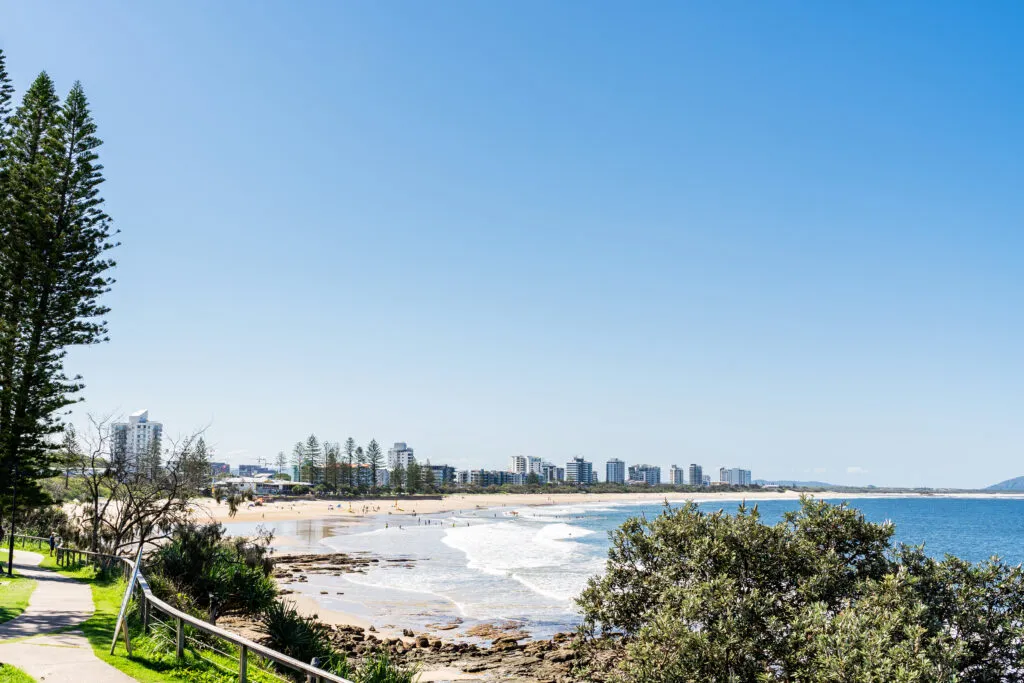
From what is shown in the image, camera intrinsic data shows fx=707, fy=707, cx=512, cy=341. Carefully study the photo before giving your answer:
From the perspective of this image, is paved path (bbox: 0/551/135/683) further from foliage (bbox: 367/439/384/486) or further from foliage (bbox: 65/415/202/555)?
foliage (bbox: 367/439/384/486)

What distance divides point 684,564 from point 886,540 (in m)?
2.47

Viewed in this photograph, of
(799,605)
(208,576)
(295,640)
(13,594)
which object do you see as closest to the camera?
(799,605)

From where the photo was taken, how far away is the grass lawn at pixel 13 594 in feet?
36.5

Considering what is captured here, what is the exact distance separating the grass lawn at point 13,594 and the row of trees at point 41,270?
643 cm

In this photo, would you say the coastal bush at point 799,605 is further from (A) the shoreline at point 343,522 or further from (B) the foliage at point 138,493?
(B) the foliage at point 138,493

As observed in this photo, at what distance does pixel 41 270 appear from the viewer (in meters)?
21.3

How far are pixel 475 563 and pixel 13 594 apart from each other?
26.3 meters

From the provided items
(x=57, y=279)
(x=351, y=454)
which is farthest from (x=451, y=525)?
(x=351, y=454)

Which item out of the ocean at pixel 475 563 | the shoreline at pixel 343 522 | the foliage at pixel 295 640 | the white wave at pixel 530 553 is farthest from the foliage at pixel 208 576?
the white wave at pixel 530 553

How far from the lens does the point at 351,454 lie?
131 metres

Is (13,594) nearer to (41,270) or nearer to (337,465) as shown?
(41,270)

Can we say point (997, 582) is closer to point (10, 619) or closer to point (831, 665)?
point (831, 665)

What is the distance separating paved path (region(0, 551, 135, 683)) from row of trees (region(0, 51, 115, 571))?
356 inches

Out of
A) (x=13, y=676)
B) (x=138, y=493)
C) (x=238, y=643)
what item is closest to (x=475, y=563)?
(x=138, y=493)
